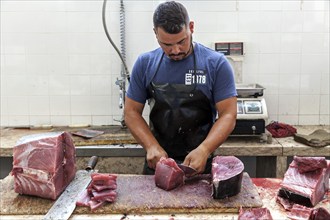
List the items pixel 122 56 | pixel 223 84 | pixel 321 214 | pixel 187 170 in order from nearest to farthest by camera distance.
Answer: pixel 321 214, pixel 187 170, pixel 223 84, pixel 122 56

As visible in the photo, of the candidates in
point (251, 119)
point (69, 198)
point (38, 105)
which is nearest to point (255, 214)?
point (69, 198)

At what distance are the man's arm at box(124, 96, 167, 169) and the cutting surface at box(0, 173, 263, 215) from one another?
30 cm

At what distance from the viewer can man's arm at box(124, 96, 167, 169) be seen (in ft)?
8.53

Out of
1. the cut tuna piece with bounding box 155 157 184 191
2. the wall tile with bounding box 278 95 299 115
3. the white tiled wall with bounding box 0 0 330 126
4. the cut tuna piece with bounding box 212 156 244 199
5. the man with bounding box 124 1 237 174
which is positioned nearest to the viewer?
the cut tuna piece with bounding box 212 156 244 199

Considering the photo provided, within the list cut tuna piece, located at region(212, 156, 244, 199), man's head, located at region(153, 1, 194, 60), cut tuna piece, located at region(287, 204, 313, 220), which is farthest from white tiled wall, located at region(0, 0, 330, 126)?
cut tuna piece, located at region(287, 204, 313, 220)

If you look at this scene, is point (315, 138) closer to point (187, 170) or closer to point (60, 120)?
point (187, 170)

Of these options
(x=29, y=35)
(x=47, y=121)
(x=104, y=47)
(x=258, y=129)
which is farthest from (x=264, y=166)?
(x=29, y=35)

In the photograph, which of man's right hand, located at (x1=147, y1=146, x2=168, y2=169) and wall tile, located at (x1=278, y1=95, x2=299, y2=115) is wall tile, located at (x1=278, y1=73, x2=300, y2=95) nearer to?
wall tile, located at (x1=278, y1=95, x2=299, y2=115)

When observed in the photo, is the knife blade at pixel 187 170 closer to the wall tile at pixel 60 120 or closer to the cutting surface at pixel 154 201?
the cutting surface at pixel 154 201

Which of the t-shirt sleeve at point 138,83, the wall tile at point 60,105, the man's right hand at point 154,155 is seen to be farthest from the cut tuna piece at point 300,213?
the wall tile at point 60,105

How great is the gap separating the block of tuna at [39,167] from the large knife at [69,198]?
6 centimetres

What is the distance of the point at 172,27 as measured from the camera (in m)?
2.37

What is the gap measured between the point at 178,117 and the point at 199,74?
0.34 meters

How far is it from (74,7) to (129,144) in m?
1.66
